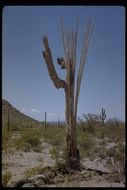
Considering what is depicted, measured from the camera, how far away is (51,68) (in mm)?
9984

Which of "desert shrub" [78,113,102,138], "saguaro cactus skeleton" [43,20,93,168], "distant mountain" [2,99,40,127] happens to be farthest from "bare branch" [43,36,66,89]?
"distant mountain" [2,99,40,127]

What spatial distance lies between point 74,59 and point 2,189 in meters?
4.11

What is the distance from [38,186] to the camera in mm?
7801

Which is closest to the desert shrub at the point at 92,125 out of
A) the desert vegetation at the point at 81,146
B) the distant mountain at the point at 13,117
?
the desert vegetation at the point at 81,146

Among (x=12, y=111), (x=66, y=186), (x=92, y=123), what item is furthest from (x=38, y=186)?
(x=12, y=111)

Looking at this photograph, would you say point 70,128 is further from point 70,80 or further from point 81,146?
point 81,146

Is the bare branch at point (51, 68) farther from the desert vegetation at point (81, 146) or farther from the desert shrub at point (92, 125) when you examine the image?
the desert shrub at point (92, 125)

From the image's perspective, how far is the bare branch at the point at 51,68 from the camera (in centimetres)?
987

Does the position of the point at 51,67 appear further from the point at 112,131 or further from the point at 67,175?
the point at 112,131

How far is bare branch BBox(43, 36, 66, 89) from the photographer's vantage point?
9.87 meters

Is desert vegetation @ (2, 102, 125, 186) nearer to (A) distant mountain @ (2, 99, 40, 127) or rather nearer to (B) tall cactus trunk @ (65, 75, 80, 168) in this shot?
(B) tall cactus trunk @ (65, 75, 80, 168)

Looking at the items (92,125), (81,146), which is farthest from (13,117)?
(81,146)
